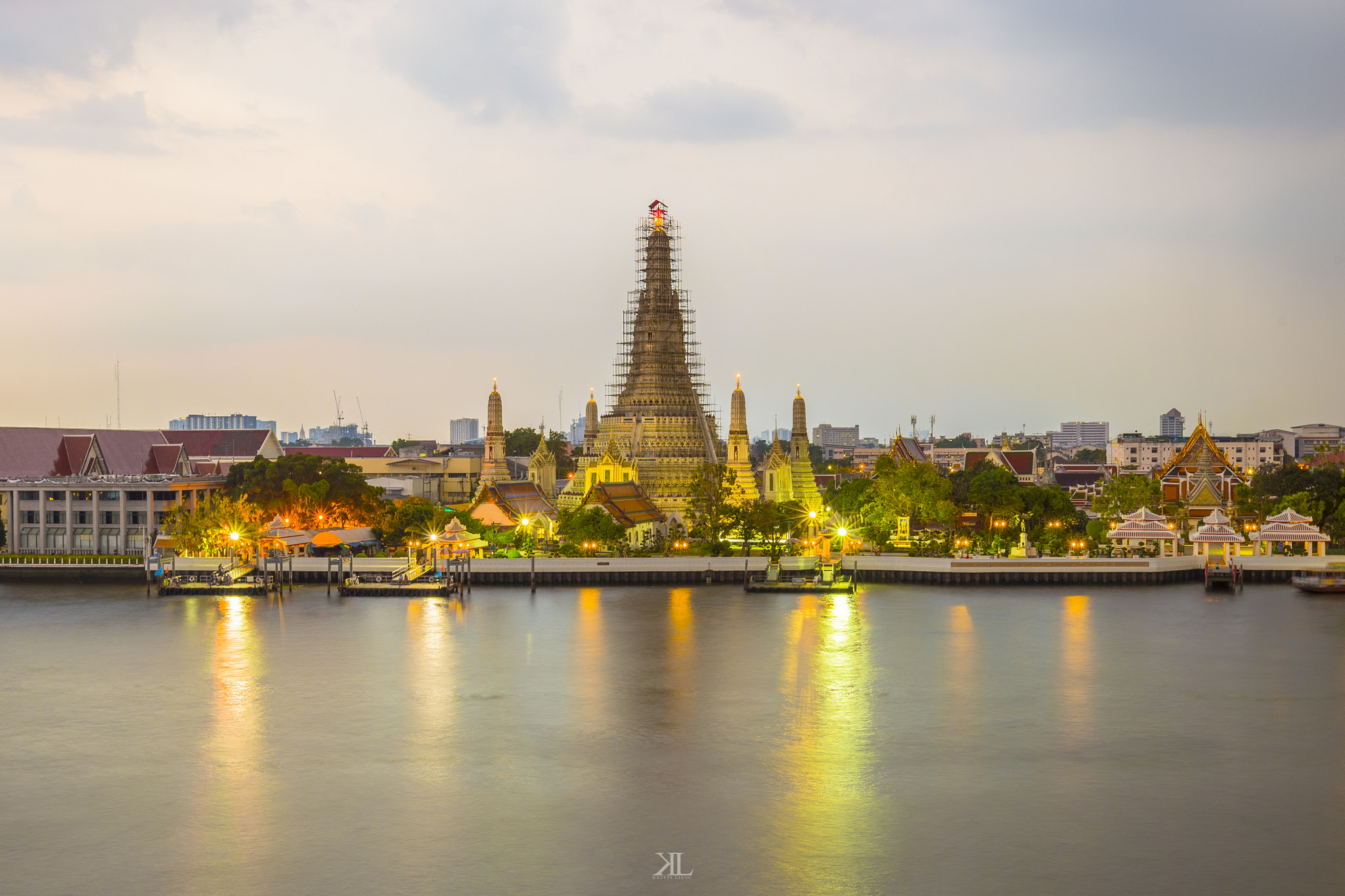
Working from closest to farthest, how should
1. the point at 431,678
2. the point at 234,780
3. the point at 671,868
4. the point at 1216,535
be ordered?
the point at 671,868, the point at 234,780, the point at 431,678, the point at 1216,535

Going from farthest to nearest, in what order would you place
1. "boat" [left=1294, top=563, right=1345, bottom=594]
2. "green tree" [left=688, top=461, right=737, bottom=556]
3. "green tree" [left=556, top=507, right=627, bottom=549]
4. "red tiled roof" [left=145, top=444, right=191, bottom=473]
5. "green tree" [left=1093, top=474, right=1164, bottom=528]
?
1. "red tiled roof" [left=145, top=444, right=191, bottom=473]
2. "green tree" [left=688, top=461, right=737, bottom=556]
3. "green tree" [left=1093, top=474, right=1164, bottom=528]
4. "green tree" [left=556, top=507, right=627, bottom=549]
5. "boat" [left=1294, top=563, right=1345, bottom=594]

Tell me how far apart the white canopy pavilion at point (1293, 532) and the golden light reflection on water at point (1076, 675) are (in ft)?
52.6

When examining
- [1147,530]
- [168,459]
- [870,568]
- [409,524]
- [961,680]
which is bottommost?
[961,680]

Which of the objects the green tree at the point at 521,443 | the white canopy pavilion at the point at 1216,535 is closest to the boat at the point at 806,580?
the white canopy pavilion at the point at 1216,535

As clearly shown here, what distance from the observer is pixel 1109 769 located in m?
30.8

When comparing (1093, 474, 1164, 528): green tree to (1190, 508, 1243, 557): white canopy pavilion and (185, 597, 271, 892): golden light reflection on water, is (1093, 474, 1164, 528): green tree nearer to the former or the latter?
(1190, 508, 1243, 557): white canopy pavilion

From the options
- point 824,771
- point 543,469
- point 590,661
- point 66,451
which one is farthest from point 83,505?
point 824,771

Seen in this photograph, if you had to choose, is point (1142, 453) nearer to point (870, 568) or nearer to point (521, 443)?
point (521, 443)

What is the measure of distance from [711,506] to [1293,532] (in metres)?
32.1

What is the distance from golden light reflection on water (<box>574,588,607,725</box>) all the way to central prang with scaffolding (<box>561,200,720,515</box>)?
29539 mm

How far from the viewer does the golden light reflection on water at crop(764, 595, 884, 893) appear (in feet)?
80.9

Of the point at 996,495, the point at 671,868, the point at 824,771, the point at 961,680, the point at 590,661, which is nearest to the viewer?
the point at 671,868

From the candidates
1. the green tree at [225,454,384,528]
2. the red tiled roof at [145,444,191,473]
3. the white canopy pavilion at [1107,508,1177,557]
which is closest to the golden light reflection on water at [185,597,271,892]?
the green tree at [225,454,384,528]

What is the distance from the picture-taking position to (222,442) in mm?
104812
